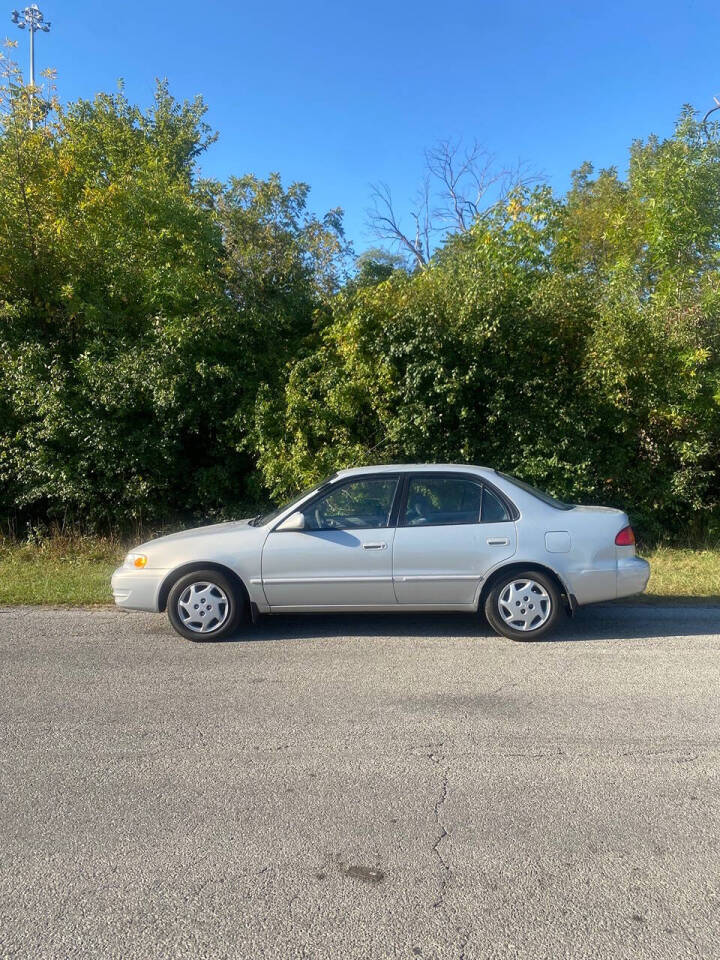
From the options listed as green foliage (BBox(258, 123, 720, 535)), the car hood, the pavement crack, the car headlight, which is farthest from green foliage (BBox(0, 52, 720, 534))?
the pavement crack

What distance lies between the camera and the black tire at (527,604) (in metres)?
6.46

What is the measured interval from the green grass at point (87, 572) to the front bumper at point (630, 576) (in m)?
1.49

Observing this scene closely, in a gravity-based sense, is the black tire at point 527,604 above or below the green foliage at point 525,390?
below

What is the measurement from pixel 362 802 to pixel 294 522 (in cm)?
316

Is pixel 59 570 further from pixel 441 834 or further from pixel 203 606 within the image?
pixel 441 834

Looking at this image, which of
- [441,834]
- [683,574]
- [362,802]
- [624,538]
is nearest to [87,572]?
[624,538]

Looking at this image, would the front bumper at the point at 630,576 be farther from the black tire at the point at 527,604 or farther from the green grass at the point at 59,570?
the green grass at the point at 59,570

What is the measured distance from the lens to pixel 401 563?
21.3ft

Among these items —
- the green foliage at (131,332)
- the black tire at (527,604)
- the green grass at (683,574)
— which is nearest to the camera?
the black tire at (527,604)

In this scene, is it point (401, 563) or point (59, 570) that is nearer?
point (401, 563)

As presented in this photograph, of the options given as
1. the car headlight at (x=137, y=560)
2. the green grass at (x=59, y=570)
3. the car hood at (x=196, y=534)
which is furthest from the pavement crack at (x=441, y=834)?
the green grass at (x=59, y=570)

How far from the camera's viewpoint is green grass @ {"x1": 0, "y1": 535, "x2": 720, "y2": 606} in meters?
8.34

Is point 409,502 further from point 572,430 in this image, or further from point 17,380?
point 17,380

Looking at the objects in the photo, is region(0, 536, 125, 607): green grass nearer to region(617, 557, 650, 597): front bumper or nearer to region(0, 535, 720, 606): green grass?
region(0, 535, 720, 606): green grass
